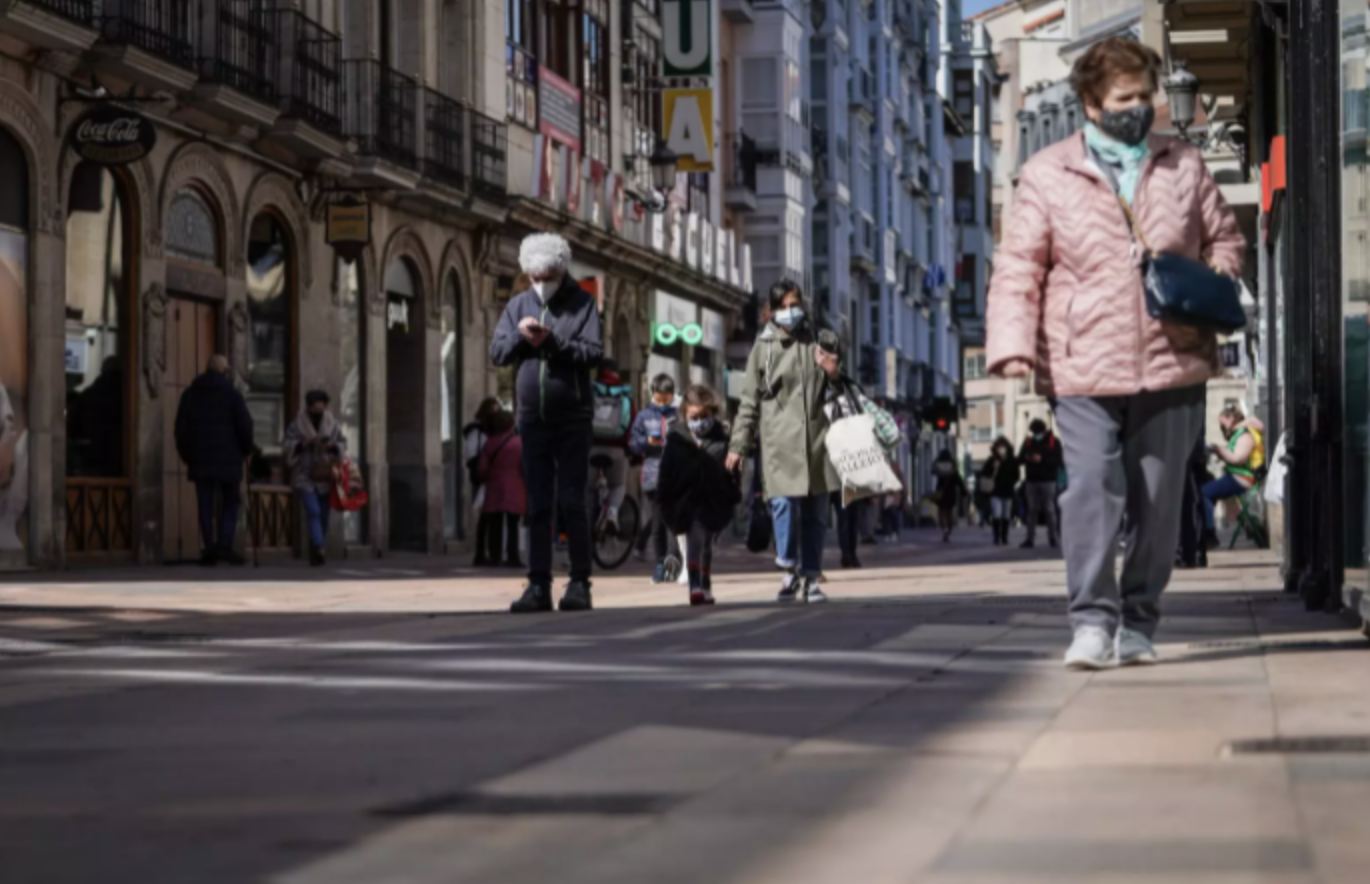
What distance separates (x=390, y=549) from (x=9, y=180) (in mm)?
11000

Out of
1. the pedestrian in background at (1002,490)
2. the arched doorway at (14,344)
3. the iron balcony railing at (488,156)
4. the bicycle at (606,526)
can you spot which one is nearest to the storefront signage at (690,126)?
the pedestrian in background at (1002,490)

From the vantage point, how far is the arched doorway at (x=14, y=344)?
22422mm

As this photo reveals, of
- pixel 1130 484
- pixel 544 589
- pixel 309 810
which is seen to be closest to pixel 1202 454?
pixel 544 589

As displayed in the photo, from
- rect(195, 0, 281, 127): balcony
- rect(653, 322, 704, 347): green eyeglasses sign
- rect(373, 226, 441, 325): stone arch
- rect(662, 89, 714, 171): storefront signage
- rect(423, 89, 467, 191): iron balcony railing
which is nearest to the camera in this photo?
rect(195, 0, 281, 127): balcony

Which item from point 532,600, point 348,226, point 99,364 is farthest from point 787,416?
point 348,226

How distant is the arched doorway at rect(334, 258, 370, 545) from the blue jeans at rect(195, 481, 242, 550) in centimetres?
648

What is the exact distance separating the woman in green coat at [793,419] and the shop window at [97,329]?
1014cm

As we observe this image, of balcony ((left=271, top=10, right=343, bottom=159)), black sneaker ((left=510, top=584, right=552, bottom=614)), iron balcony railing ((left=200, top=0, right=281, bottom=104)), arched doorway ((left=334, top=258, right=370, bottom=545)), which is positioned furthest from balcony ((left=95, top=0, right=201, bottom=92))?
black sneaker ((left=510, top=584, right=552, bottom=614))

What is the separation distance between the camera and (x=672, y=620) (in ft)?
42.6

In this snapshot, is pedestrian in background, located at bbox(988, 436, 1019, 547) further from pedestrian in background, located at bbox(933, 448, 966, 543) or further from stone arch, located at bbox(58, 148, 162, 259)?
stone arch, located at bbox(58, 148, 162, 259)

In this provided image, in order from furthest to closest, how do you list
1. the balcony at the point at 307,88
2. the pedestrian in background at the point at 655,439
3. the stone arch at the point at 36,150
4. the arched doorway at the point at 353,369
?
the arched doorway at the point at 353,369 → the balcony at the point at 307,88 → the stone arch at the point at 36,150 → the pedestrian in background at the point at 655,439

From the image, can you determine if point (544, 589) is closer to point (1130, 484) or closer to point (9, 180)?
point (1130, 484)

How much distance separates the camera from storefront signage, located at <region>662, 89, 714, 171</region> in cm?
4722

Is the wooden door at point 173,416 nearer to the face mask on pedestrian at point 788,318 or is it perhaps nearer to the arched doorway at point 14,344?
the arched doorway at point 14,344
